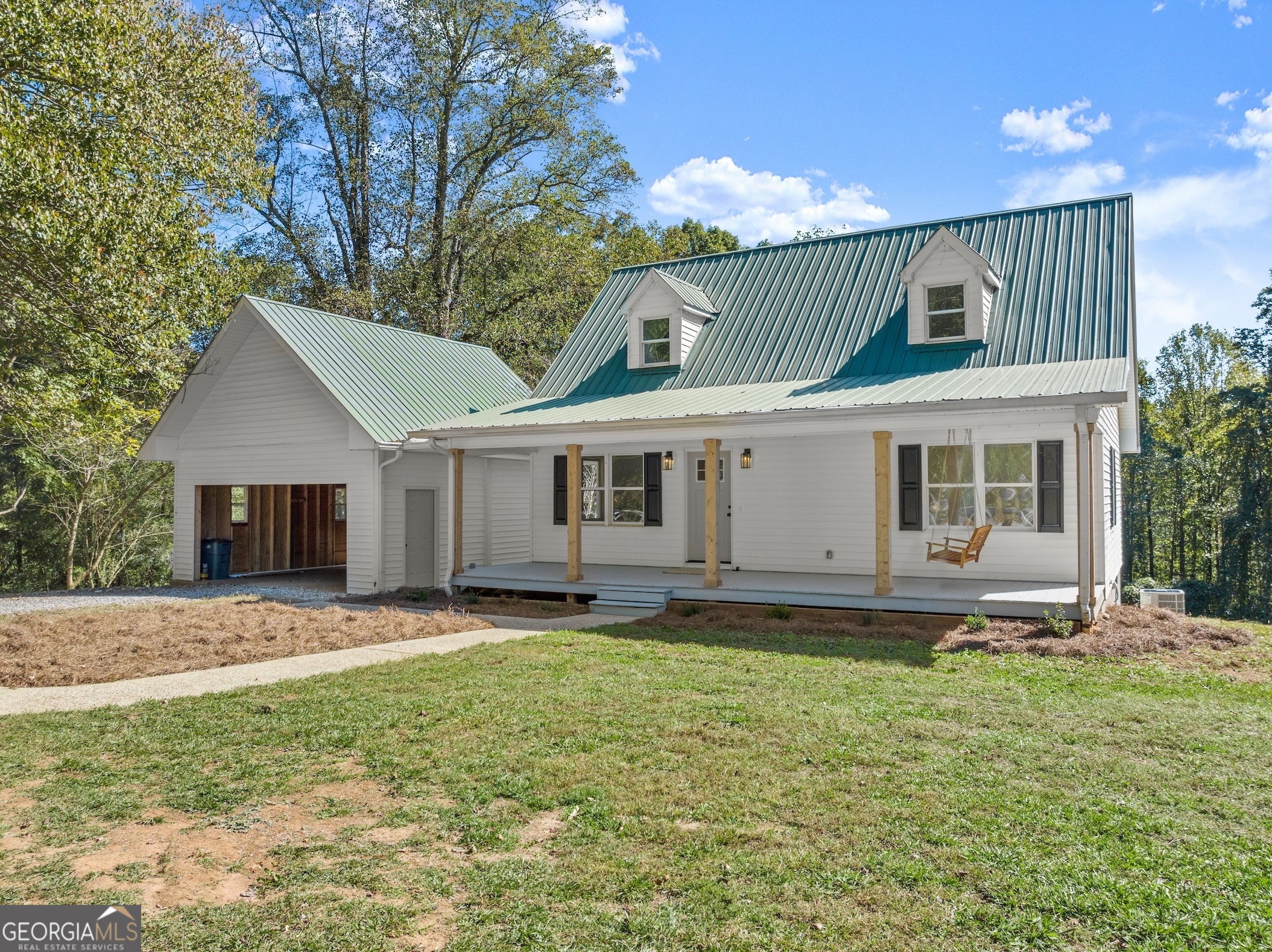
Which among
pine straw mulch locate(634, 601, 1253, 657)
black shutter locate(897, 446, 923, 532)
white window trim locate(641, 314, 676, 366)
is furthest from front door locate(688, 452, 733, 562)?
black shutter locate(897, 446, 923, 532)

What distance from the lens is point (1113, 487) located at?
48.1 ft

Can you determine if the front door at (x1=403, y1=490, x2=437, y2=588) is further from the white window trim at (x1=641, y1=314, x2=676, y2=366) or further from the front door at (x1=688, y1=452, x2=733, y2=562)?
the front door at (x1=688, y1=452, x2=733, y2=562)

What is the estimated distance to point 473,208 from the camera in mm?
28984

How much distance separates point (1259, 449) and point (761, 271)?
21.5 metres

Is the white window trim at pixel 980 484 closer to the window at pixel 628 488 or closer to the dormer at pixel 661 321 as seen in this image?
the window at pixel 628 488

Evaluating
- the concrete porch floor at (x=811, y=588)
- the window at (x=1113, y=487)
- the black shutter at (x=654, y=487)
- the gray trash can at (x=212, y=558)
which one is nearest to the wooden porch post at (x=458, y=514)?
the concrete porch floor at (x=811, y=588)

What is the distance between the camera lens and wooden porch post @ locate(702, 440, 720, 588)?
12.1m

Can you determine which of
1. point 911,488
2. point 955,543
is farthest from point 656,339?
point 955,543

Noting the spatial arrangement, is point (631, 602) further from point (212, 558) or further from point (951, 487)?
point (212, 558)

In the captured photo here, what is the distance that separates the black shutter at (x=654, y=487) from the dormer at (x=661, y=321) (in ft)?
6.28

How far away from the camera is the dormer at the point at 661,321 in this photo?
51.7 feet

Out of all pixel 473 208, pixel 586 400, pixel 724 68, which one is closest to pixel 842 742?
pixel 586 400

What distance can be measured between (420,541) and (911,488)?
9.10 meters

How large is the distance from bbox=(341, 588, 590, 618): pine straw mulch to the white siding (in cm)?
214
